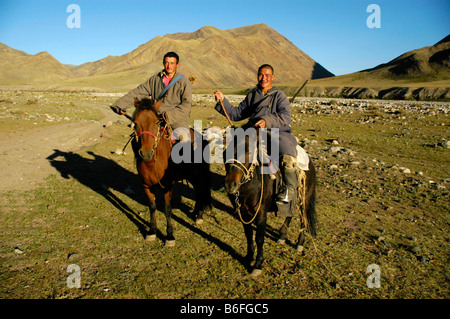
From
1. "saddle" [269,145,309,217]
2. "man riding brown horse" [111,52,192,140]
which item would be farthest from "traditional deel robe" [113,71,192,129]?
"saddle" [269,145,309,217]

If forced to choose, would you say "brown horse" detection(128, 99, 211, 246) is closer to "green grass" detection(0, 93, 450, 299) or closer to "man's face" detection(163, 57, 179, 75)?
"green grass" detection(0, 93, 450, 299)

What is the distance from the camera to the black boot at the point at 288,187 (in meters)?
4.70

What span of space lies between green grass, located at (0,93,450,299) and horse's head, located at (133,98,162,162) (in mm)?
2126

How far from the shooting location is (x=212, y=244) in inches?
226

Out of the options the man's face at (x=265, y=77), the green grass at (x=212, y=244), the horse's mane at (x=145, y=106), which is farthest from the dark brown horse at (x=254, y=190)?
the horse's mane at (x=145, y=106)

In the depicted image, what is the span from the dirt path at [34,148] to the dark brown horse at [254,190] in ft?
23.2

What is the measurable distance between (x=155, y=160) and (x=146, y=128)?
0.76 m

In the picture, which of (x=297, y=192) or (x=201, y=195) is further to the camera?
(x=201, y=195)

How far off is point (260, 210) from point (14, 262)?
14.7 ft

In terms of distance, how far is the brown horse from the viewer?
16.4ft

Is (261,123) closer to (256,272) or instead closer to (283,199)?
(283,199)

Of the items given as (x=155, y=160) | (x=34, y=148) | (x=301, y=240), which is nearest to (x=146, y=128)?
(x=155, y=160)

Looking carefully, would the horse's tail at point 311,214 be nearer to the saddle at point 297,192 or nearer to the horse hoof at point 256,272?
the saddle at point 297,192
